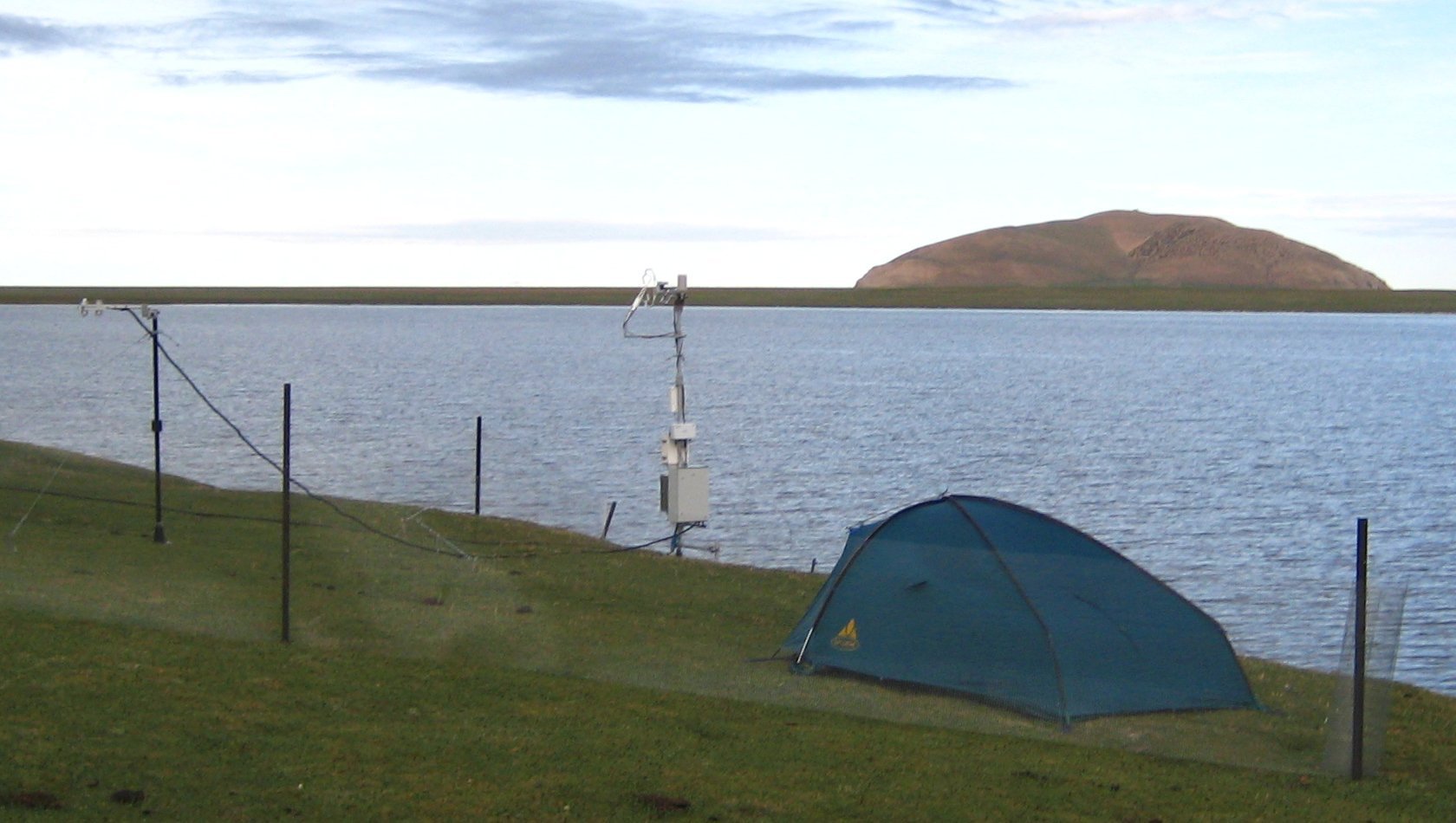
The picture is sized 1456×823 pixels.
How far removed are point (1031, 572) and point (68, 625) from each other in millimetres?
8274

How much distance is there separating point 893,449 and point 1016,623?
37458mm

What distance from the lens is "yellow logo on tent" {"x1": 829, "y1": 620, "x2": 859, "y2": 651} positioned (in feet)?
47.7

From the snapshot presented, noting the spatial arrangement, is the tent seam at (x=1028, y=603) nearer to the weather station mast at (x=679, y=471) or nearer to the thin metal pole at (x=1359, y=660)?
the thin metal pole at (x=1359, y=660)

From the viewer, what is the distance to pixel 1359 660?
36.6 ft

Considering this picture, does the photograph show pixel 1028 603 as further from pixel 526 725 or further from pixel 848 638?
pixel 526 725

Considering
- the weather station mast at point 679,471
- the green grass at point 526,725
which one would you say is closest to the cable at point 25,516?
the green grass at point 526,725

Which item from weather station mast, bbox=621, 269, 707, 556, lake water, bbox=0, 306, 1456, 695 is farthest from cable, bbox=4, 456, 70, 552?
lake water, bbox=0, 306, 1456, 695

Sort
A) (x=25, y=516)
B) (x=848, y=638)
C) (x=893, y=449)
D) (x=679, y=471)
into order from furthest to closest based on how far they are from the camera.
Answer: (x=893, y=449) < (x=679, y=471) < (x=25, y=516) < (x=848, y=638)

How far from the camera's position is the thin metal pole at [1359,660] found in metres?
10.9

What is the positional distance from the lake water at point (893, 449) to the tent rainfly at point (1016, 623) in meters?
7.21

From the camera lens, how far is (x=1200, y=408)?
7431cm

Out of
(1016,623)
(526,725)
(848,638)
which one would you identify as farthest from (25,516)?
(1016,623)

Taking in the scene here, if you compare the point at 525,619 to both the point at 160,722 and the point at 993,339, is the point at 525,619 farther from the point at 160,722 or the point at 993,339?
the point at 993,339

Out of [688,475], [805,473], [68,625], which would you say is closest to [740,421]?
[805,473]
